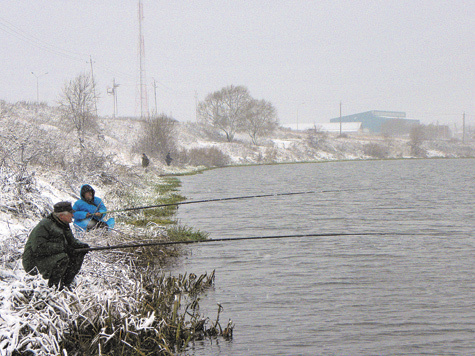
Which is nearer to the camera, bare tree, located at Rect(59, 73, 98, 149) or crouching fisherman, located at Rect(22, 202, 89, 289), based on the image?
crouching fisherman, located at Rect(22, 202, 89, 289)

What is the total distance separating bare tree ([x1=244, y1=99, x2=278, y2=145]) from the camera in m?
102

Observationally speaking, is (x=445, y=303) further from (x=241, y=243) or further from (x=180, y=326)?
(x=241, y=243)

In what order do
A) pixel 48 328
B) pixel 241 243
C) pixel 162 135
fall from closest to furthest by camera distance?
1. pixel 48 328
2. pixel 241 243
3. pixel 162 135

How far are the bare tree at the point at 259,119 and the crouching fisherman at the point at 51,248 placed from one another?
95967mm

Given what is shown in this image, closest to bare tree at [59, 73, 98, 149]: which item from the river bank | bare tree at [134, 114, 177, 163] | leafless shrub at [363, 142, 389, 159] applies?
bare tree at [134, 114, 177, 163]

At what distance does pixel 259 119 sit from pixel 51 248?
3803 inches

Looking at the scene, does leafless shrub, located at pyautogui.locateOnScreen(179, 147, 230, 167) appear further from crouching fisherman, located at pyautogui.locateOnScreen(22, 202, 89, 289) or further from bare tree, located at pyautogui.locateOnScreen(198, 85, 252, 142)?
crouching fisherman, located at pyautogui.locateOnScreen(22, 202, 89, 289)

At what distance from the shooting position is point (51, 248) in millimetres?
6707

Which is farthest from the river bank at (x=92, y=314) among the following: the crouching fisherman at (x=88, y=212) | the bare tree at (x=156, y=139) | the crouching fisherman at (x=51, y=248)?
the bare tree at (x=156, y=139)

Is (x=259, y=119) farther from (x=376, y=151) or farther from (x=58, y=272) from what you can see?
(x=58, y=272)

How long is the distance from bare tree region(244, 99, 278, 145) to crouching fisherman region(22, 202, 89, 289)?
315 feet

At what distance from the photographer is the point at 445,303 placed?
923 centimetres

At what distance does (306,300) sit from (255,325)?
1.58 meters

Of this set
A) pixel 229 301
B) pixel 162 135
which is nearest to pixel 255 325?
pixel 229 301
